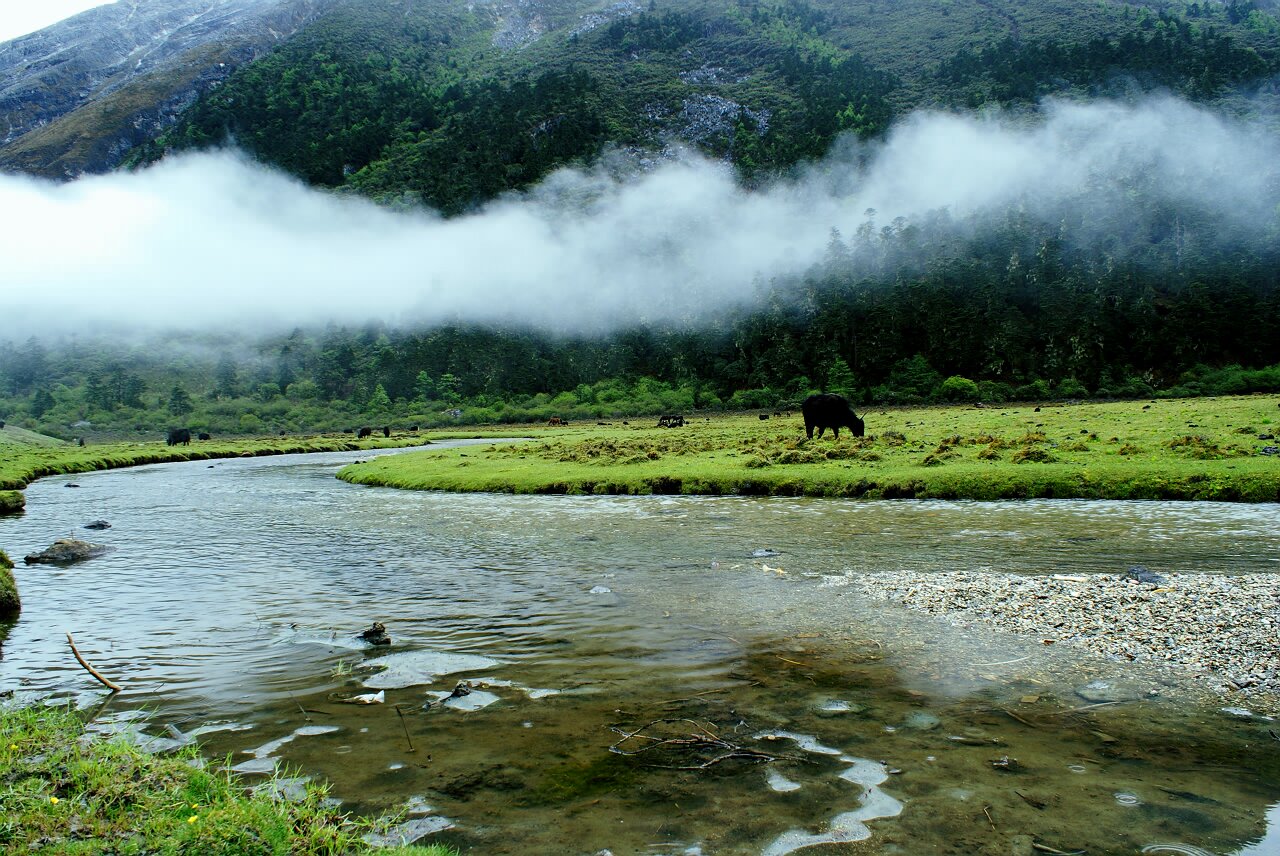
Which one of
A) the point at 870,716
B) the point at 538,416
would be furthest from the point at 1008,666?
the point at 538,416

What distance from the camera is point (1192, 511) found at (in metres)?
24.8

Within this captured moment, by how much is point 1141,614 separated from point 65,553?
28781 mm

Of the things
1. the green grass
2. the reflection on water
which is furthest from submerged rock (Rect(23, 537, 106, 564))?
the green grass

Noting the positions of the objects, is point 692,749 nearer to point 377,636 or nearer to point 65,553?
point 377,636

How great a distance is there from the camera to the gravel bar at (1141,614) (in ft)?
35.8

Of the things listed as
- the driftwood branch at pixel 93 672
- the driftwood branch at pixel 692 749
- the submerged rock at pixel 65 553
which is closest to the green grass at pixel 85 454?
the submerged rock at pixel 65 553

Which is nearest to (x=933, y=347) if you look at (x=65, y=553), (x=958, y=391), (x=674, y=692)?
(x=958, y=391)

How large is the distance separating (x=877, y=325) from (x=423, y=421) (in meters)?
108

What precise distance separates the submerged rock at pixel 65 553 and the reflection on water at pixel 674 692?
71cm

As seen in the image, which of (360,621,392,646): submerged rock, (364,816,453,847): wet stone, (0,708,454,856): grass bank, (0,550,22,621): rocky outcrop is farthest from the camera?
(0,550,22,621): rocky outcrop

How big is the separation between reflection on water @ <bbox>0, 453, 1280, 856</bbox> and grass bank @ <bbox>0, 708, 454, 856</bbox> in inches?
36.2

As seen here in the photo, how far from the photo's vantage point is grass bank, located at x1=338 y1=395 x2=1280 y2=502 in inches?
1160

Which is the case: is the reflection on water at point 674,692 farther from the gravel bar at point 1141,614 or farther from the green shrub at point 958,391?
the green shrub at point 958,391

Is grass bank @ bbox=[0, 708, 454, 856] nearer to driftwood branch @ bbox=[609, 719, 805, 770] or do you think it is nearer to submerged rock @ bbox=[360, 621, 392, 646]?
driftwood branch @ bbox=[609, 719, 805, 770]
